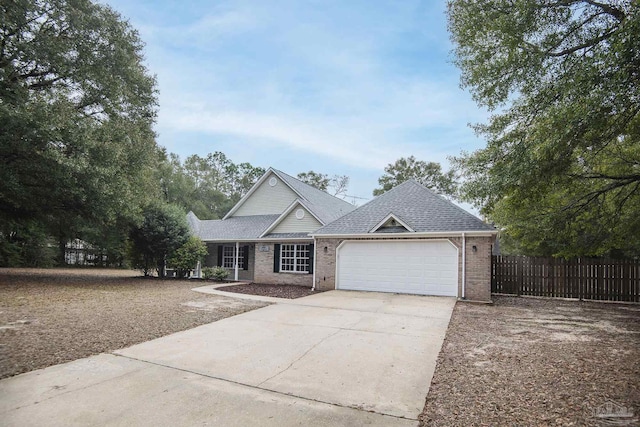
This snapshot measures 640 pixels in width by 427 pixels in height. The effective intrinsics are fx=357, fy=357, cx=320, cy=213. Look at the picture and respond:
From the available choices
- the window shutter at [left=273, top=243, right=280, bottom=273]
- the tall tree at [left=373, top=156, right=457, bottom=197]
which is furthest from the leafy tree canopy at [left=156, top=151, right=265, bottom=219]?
the window shutter at [left=273, top=243, right=280, bottom=273]

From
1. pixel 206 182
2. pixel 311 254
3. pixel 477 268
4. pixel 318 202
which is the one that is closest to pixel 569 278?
pixel 477 268

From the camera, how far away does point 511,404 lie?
4.08 metres

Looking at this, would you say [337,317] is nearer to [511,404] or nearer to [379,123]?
[511,404]

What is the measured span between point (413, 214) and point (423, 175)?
2841cm

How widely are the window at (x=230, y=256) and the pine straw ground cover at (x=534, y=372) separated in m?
14.1

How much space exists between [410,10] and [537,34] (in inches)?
186

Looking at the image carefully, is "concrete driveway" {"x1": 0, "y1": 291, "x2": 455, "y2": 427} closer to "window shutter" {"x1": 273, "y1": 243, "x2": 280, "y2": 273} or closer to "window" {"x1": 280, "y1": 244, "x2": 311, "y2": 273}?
"window" {"x1": 280, "y1": 244, "x2": 311, "y2": 273}

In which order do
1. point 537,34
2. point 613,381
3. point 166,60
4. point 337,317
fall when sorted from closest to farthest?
point 613,381 < point 537,34 < point 337,317 < point 166,60

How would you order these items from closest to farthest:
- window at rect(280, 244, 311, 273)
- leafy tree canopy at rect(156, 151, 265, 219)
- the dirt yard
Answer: the dirt yard < window at rect(280, 244, 311, 273) < leafy tree canopy at rect(156, 151, 265, 219)

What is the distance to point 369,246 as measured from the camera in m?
15.1

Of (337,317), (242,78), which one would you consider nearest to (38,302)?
(337,317)

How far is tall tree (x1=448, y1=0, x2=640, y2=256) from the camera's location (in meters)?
6.02

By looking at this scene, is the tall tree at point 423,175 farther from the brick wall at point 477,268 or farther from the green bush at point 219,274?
the brick wall at point 477,268

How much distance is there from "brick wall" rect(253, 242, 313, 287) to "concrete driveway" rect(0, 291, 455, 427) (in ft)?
30.6
